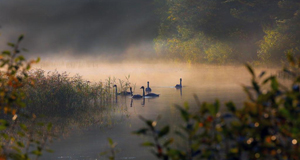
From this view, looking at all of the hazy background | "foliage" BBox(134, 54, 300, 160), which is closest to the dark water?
"foliage" BBox(134, 54, 300, 160)

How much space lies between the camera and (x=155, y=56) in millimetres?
65750

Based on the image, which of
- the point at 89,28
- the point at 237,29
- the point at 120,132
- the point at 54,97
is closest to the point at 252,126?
the point at 120,132

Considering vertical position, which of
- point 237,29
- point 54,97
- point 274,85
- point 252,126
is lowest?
point 252,126

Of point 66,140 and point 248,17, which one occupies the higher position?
point 248,17

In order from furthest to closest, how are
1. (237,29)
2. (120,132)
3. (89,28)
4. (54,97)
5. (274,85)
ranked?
(89,28) < (237,29) < (54,97) < (120,132) < (274,85)

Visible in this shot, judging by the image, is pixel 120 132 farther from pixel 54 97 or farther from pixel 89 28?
pixel 89 28

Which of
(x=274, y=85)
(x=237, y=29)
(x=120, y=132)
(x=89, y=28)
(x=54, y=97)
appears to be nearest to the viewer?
(x=274, y=85)

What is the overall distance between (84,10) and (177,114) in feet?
191

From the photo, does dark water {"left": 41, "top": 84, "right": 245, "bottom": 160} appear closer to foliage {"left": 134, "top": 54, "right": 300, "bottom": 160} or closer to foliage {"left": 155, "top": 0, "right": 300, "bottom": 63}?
foliage {"left": 134, "top": 54, "right": 300, "bottom": 160}

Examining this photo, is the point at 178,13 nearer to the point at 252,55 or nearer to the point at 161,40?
the point at 161,40

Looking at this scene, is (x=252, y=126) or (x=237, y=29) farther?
(x=237, y=29)

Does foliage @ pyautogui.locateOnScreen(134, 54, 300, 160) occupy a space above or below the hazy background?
below

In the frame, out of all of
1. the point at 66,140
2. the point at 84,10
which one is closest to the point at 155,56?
the point at 84,10

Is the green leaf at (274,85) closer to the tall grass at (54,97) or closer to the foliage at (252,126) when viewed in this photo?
the foliage at (252,126)
